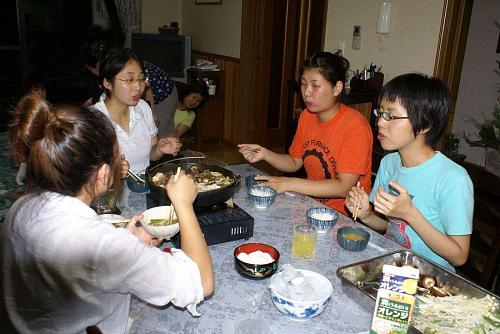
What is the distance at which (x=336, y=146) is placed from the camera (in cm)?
211

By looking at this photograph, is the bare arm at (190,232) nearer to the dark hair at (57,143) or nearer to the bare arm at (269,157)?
the dark hair at (57,143)

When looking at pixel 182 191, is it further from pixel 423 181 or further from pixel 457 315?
pixel 423 181

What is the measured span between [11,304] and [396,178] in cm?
138

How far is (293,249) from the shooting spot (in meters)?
Answer: 1.43

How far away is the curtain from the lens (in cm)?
576

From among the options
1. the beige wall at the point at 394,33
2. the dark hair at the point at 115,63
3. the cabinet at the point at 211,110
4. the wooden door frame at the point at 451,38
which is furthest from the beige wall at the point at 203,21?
the dark hair at the point at 115,63

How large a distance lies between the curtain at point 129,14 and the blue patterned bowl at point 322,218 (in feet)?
16.1

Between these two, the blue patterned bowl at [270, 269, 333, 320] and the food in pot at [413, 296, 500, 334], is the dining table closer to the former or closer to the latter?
the blue patterned bowl at [270, 269, 333, 320]

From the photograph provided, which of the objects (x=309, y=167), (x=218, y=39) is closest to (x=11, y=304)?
(x=309, y=167)

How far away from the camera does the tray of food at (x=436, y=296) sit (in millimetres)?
1082

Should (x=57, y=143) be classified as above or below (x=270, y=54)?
below

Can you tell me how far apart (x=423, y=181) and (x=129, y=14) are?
17.3 ft

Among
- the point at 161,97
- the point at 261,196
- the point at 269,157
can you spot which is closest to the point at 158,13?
the point at 161,97

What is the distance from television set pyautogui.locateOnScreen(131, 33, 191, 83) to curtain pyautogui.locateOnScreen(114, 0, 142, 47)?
32 centimetres
